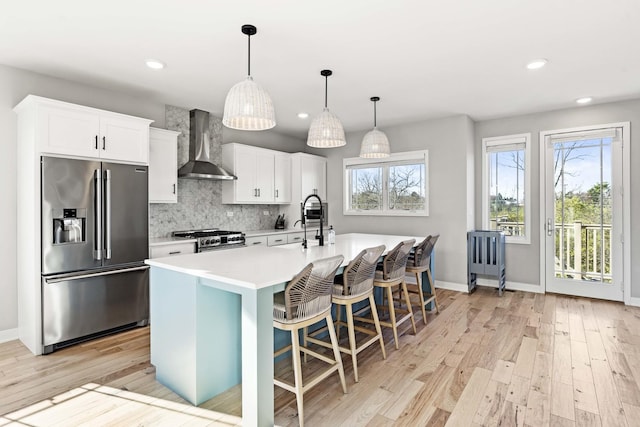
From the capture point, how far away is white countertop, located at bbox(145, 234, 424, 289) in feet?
6.35

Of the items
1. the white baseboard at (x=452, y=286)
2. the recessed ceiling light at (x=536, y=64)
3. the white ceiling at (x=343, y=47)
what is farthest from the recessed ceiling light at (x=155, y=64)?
the white baseboard at (x=452, y=286)

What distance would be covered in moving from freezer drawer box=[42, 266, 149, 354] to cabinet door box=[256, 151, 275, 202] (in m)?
2.30

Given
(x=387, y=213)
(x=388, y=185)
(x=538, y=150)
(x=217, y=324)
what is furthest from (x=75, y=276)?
(x=538, y=150)

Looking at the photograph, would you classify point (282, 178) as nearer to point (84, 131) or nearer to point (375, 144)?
point (375, 144)

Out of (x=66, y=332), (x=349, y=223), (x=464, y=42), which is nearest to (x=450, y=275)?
(x=349, y=223)

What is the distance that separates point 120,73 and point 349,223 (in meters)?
Answer: 4.17

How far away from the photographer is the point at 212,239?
430 cm

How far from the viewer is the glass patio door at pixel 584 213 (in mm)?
4453

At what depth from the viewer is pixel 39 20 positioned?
242 cm

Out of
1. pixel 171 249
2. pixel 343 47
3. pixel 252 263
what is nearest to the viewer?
pixel 252 263

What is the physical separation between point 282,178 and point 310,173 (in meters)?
0.58

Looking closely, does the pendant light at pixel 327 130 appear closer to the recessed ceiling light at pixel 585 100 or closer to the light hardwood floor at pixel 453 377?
the light hardwood floor at pixel 453 377

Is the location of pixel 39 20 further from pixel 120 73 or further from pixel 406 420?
pixel 406 420

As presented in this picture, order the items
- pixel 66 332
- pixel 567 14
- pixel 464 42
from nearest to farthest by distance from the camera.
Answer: pixel 567 14, pixel 464 42, pixel 66 332
